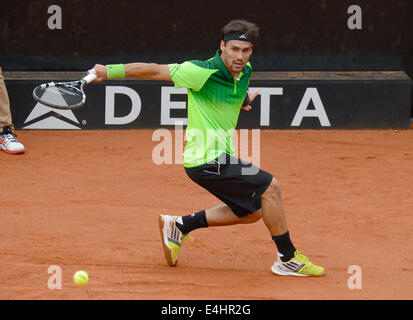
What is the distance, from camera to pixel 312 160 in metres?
8.41

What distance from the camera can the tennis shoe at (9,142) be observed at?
848 cm

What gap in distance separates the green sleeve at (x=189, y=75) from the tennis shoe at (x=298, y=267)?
3.82 ft

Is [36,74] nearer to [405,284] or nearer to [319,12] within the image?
[319,12]

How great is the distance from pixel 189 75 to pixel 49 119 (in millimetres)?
4843

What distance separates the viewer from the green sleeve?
16.2ft

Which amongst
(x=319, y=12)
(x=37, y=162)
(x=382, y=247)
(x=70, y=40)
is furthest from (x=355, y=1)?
(x=382, y=247)

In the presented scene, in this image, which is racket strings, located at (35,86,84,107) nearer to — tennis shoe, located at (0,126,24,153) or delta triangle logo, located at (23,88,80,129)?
tennis shoe, located at (0,126,24,153)

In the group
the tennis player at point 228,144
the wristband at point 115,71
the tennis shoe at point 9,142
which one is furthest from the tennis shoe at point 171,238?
the tennis shoe at point 9,142

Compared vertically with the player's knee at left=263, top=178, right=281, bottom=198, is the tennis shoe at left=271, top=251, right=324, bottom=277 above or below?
below

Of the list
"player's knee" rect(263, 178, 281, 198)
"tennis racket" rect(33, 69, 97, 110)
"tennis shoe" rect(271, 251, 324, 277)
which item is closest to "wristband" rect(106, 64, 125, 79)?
"tennis racket" rect(33, 69, 97, 110)

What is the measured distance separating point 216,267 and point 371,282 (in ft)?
3.19

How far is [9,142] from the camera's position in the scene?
8531 millimetres

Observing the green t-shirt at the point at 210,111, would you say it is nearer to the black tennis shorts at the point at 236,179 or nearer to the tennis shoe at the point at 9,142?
the black tennis shorts at the point at 236,179

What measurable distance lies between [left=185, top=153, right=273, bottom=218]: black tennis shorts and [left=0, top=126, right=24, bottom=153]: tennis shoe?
12.4 ft
